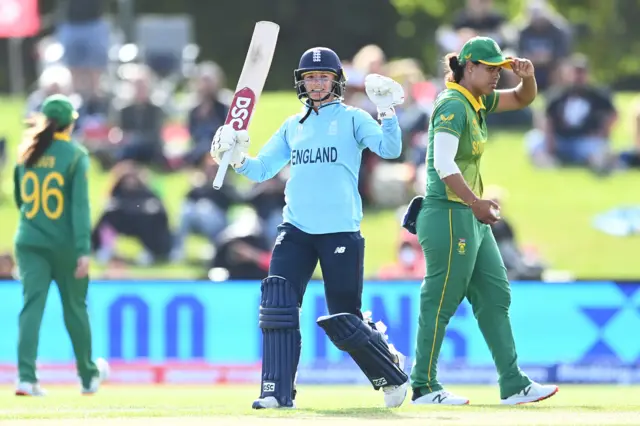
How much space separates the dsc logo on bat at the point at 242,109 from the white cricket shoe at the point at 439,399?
6.11ft

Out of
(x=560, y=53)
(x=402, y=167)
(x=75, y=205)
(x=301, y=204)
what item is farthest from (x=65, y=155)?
(x=560, y=53)

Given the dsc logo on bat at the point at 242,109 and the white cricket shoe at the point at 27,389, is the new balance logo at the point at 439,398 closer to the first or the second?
the dsc logo on bat at the point at 242,109

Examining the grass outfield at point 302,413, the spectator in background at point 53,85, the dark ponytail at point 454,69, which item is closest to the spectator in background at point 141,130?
the spectator in background at point 53,85

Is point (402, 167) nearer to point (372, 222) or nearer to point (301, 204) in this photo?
point (372, 222)

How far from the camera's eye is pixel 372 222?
17.4 meters

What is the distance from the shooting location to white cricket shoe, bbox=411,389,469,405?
860cm

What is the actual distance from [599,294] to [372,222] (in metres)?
4.71

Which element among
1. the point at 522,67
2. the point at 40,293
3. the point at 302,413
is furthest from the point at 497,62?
the point at 40,293

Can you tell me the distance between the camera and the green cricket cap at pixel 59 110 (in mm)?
10484

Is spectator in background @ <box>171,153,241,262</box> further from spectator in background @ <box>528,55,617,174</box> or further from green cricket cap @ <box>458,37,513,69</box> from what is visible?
green cricket cap @ <box>458,37,513,69</box>

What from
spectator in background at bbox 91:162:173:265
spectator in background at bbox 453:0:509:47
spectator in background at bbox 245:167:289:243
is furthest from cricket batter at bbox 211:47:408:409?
spectator in background at bbox 453:0:509:47

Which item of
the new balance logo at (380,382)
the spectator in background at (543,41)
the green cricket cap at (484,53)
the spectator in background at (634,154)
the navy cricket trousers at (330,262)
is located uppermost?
the spectator in background at (543,41)

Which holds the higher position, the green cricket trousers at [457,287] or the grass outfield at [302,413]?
the green cricket trousers at [457,287]

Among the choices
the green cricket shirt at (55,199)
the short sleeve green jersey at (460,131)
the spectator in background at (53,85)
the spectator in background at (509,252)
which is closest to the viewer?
the short sleeve green jersey at (460,131)
